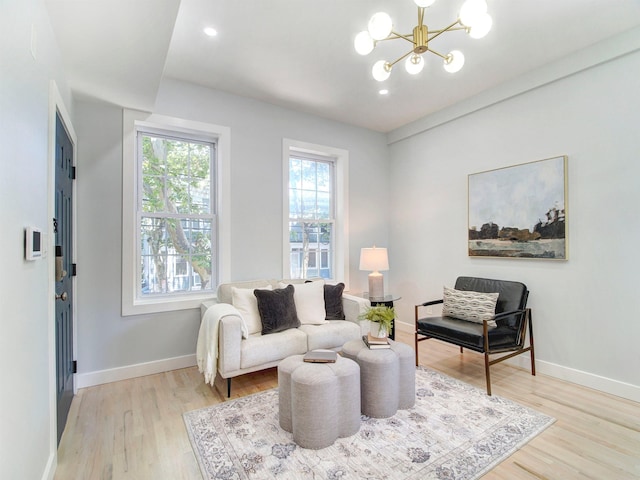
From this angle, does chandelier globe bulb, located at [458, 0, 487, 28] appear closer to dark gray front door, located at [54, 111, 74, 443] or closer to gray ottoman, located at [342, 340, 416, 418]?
gray ottoman, located at [342, 340, 416, 418]

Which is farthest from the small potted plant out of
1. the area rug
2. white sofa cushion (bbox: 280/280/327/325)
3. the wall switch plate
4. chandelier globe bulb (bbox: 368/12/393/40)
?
the wall switch plate

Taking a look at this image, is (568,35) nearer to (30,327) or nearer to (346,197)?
(346,197)

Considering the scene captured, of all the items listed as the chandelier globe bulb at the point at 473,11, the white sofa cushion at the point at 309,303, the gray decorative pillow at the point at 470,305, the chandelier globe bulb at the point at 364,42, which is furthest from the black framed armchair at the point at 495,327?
the chandelier globe bulb at the point at 364,42

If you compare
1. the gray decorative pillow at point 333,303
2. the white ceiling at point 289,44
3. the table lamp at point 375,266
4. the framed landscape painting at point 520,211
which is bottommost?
the gray decorative pillow at point 333,303

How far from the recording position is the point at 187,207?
11.0ft

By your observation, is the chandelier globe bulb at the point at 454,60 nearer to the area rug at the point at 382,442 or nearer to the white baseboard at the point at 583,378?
the area rug at the point at 382,442

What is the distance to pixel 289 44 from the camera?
102 inches

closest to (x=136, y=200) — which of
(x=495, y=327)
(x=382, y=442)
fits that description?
(x=382, y=442)

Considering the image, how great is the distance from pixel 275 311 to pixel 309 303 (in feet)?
1.45

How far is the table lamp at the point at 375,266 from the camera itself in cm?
368

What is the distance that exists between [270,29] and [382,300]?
9.13 ft

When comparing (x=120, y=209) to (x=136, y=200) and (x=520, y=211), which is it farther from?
(x=520, y=211)

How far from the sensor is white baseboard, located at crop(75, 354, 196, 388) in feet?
9.09

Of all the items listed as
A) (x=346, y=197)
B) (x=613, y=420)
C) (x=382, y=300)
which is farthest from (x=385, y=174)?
(x=613, y=420)
